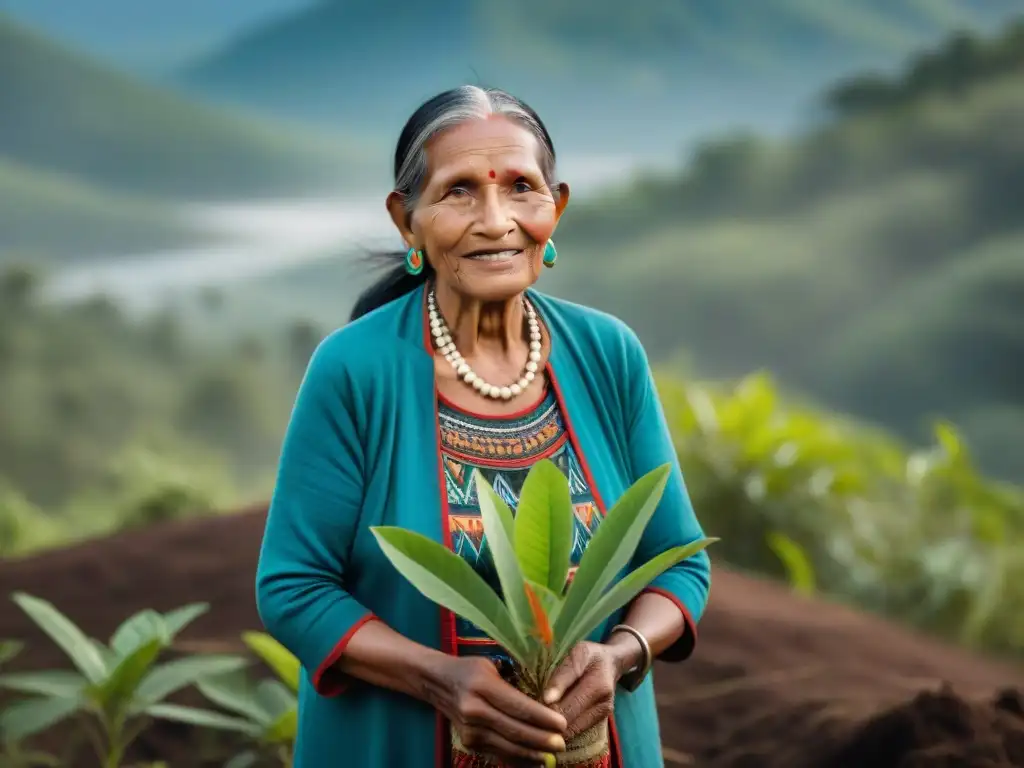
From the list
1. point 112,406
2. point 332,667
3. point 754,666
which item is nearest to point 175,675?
point 332,667

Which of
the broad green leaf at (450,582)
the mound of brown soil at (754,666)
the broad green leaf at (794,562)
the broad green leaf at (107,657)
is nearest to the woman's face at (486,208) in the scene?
the broad green leaf at (450,582)

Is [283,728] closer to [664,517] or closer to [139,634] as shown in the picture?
[139,634]

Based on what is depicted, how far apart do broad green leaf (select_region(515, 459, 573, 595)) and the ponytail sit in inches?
17.9

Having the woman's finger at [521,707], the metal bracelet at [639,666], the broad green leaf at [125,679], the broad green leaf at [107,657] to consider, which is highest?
the broad green leaf at [107,657]

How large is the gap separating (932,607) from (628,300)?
261 centimetres

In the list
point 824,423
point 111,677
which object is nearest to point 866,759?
point 111,677

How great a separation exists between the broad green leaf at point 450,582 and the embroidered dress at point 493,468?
12cm

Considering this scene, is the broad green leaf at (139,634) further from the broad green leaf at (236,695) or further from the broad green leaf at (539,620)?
the broad green leaf at (539,620)

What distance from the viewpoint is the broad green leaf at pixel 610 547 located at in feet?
4.76

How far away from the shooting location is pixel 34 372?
245 inches

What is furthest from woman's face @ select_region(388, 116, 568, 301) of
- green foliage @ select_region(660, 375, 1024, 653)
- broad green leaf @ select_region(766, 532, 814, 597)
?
green foliage @ select_region(660, 375, 1024, 653)

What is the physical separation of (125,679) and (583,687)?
4.00 feet

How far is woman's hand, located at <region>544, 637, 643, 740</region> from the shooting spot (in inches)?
57.3

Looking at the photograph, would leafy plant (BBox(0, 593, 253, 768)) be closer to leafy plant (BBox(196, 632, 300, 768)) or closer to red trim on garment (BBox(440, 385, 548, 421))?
leafy plant (BBox(196, 632, 300, 768))
